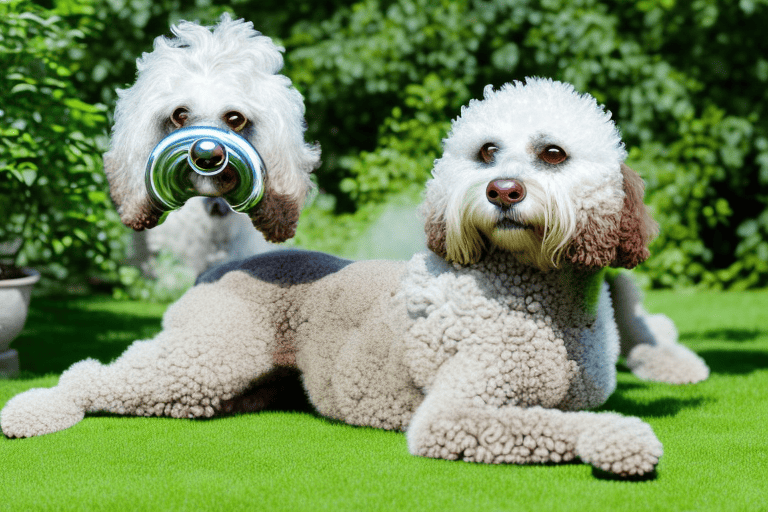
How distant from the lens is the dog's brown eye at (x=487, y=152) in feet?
7.45

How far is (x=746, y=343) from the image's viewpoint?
4.66 meters

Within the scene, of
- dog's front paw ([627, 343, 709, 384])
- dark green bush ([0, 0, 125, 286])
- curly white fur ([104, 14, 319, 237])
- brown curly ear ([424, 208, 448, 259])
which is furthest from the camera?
dog's front paw ([627, 343, 709, 384])

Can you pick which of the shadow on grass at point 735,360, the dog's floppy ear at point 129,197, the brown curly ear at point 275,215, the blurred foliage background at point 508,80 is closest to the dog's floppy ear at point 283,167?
the brown curly ear at point 275,215

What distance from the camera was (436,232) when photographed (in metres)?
2.33

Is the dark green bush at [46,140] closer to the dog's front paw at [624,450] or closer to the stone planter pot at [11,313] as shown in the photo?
the stone planter pot at [11,313]

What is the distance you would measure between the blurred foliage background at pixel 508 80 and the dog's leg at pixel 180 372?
121 inches

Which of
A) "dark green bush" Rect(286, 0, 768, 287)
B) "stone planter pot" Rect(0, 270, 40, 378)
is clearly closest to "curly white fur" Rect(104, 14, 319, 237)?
"stone planter pot" Rect(0, 270, 40, 378)

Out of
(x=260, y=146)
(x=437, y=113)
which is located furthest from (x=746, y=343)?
(x=260, y=146)

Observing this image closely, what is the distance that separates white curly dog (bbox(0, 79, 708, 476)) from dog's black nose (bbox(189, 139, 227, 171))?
199 mm

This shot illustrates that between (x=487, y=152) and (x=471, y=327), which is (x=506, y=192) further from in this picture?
(x=471, y=327)

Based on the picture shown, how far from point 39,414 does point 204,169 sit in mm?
952

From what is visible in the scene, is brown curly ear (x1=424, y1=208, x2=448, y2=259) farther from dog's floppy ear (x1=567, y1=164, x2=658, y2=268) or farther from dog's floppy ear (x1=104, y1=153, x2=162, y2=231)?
dog's floppy ear (x1=104, y1=153, x2=162, y2=231)

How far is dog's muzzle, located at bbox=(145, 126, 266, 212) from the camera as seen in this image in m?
2.40

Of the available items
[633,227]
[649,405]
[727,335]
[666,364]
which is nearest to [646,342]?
[666,364]
